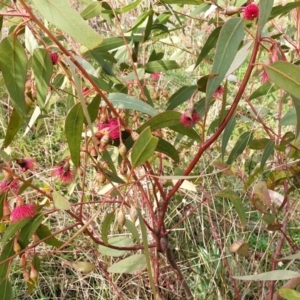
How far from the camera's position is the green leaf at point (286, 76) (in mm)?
762

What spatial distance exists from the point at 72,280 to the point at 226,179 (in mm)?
634

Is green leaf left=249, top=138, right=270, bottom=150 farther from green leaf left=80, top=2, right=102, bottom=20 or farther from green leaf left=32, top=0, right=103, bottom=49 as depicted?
green leaf left=32, top=0, right=103, bottom=49

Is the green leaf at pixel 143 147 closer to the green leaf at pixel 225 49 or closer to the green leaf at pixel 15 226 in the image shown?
the green leaf at pixel 225 49

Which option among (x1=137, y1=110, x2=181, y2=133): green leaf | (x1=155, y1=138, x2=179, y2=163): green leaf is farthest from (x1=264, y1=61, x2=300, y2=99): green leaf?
(x1=155, y1=138, x2=179, y2=163): green leaf

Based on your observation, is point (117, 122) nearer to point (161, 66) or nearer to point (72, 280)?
point (161, 66)

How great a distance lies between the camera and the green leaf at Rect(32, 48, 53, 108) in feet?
2.88

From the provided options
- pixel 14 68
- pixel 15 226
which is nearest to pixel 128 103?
pixel 14 68

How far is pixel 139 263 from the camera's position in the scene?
3.63 ft

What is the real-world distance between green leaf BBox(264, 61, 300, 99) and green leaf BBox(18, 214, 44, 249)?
0.51 metres

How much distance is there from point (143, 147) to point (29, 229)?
33 centimetres

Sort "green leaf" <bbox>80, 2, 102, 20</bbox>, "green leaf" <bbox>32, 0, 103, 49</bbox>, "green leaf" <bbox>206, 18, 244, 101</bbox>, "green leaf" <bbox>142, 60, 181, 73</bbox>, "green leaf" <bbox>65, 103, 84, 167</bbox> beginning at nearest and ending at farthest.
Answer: "green leaf" <bbox>32, 0, 103, 49</bbox>, "green leaf" <bbox>206, 18, 244, 101</bbox>, "green leaf" <bbox>65, 103, 84, 167</bbox>, "green leaf" <bbox>80, 2, 102, 20</bbox>, "green leaf" <bbox>142, 60, 181, 73</bbox>


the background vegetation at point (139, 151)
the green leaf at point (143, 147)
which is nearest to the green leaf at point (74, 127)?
the background vegetation at point (139, 151)

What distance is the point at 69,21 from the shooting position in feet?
2.25

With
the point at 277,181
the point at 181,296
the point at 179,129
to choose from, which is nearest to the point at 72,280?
the point at 181,296
